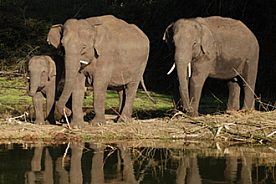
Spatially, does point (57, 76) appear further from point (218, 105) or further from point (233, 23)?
point (218, 105)

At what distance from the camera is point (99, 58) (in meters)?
15.0

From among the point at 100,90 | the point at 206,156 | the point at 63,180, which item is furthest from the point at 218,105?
the point at 63,180

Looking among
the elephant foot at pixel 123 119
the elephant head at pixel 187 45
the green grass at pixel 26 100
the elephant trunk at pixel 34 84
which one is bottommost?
the green grass at pixel 26 100

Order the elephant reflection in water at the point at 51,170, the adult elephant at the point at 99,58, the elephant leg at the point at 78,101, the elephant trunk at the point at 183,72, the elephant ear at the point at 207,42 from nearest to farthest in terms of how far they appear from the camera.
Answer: the elephant reflection in water at the point at 51,170, the adult elephant at the point at 99,58, the elephant leg at the point at 78,101, the elephant trunk at the point at 183,72, the elephant ear at the point at 207,42

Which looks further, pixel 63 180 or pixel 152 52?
pixel 152 52

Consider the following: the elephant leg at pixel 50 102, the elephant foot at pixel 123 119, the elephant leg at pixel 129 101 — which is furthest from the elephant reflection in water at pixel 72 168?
the elephant leg at pixel 129 101

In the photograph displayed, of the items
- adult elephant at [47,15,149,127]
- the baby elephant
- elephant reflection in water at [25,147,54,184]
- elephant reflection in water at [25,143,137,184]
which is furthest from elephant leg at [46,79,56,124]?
elephant reflection in water at [25,147,54,184]

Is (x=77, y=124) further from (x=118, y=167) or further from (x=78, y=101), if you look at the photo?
(x=118, y=167)

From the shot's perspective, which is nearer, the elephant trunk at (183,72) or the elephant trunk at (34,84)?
the elephant trunk at (34,84)

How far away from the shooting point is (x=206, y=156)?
11500 mm

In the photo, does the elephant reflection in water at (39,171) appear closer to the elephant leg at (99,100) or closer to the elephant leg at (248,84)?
the elephant leg at (99,100)

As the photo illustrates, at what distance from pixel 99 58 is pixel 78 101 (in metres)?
0.84

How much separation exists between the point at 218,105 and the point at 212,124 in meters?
7.35

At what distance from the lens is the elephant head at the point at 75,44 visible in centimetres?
1440
